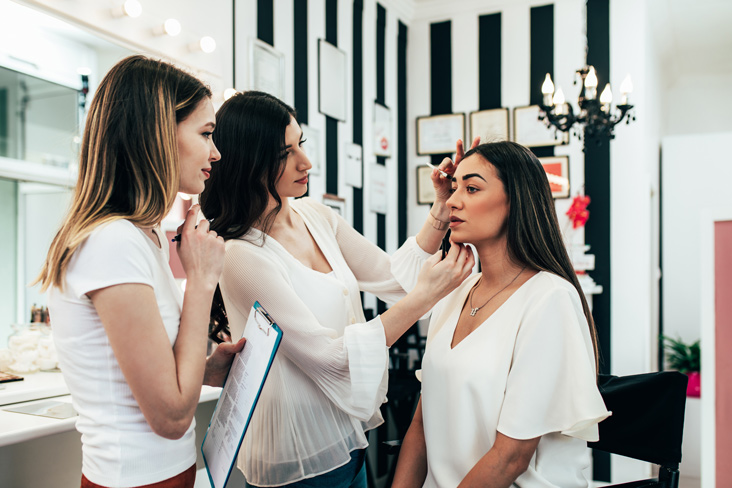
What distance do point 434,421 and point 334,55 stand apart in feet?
9.84

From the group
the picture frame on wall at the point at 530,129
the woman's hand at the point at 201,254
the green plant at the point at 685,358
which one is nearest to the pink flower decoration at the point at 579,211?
the picture frame on wall at the point at 530,129

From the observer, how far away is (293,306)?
3.99ft

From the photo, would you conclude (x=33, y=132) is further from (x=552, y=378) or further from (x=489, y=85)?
(x=489, y=85)

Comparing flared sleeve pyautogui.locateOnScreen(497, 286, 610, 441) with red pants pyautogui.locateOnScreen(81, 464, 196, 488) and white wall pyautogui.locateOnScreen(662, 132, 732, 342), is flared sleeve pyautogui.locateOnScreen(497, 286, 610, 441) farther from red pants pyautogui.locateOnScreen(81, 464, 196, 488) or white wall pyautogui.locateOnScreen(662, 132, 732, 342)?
white wall pyautogui.locateOnScreen(662, 132, 732, 342)

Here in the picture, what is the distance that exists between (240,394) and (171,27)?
193 cm

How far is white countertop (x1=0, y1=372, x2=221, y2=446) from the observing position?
4.57ft

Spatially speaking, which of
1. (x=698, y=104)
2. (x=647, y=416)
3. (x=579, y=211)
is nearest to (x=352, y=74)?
(x=579, y=211)

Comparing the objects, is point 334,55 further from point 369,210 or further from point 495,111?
point 495,111

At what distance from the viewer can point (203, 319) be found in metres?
0.95

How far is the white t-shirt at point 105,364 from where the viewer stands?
85 cm

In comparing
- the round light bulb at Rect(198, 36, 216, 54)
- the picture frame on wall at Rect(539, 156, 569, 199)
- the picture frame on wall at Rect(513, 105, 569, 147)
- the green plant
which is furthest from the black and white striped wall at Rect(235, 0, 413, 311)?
the green plant

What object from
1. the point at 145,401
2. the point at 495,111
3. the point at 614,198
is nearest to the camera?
the point at 145,401

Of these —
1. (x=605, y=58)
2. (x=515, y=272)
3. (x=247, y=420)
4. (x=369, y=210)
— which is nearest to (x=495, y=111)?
(x=605, y=58)

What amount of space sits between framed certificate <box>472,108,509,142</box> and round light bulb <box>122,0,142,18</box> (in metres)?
2.87
